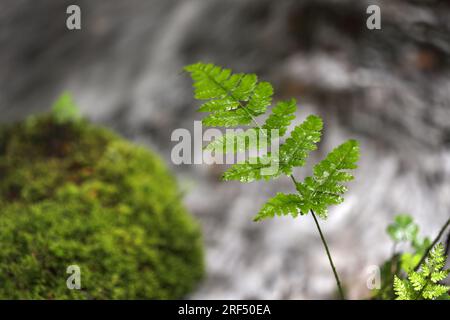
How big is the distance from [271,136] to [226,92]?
10.7 inches

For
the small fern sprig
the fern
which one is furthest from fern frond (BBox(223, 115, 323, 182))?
the fern

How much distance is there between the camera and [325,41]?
179 inches

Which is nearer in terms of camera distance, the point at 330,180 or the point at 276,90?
the point at 330,180

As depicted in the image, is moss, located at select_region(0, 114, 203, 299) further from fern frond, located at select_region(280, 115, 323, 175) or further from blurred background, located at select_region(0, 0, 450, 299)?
fern frond, located at select_region(280, 115, 323, 175)

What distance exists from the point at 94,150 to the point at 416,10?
12.1 ft

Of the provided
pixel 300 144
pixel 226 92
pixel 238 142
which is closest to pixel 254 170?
pixel 238 142

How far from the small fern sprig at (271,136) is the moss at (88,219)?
1.38m

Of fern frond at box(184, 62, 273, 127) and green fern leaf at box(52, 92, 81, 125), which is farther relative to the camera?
green fern leaf at box(52, 92, 81, 125)

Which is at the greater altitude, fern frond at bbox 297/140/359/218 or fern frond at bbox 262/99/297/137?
fern frond at bbox 262/99/297/137

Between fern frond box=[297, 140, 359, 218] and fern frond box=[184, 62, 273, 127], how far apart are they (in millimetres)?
365

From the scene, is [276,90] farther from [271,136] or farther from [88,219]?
[271,136]

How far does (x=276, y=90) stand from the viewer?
4.43 meters

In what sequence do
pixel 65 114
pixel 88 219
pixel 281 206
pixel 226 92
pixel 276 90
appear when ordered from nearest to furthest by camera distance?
pixel 281 206, pixel 226 92, pixel 88 219, pixel 65 114, pixel 276 90

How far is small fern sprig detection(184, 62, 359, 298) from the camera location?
165 centimetres
